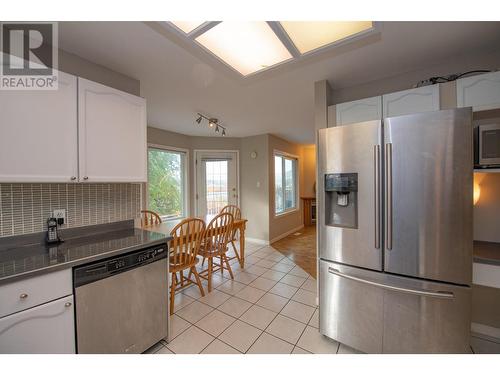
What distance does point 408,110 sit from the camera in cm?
158

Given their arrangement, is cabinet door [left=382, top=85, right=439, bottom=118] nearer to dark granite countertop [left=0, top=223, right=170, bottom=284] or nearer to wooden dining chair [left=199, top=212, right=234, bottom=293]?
wooden dining chair [left=199, top=212, right=234, bottom=293]

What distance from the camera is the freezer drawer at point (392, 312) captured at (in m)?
1.15

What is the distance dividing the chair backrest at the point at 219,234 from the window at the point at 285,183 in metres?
2.18

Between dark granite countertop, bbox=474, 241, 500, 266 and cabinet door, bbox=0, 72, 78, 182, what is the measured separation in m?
2.77

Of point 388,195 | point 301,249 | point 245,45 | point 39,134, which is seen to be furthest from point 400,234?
point 301,249

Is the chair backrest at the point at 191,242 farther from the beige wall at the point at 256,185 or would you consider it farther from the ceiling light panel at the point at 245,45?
the beige wall at the point at 256,185

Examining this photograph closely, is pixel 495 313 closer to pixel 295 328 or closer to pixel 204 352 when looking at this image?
pixel 295 328

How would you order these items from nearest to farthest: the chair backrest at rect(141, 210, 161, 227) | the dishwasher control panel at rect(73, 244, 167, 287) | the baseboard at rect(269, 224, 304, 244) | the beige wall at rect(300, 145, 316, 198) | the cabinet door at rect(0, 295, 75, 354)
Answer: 1. the cabinet door at rect(0, 295, 75, 354)
2. the dishwasher control panel at rect(73, 244, 167, 287)
3. the chair backrest at rect(141, 210, 161, 227)
4. the baseboard at rect(269, 224, 304, 244)
5. the beige wall at rect(300, 145, 316, 198)

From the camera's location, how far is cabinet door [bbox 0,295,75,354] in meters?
0.93

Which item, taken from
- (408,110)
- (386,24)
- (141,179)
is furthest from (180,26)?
(408,110)

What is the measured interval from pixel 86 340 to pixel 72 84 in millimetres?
→ 1624

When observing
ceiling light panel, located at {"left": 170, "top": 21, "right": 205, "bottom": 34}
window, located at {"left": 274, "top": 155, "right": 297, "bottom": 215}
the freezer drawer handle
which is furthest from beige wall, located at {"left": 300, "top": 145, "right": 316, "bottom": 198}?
ceiling light panel, located at {"left": 170, "top": 21, "right": 205, "bottom": 34}

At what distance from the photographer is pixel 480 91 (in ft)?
4.51

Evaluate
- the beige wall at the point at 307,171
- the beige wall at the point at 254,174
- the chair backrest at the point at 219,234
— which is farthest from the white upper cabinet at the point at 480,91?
the beige wall at the point at 307,171
